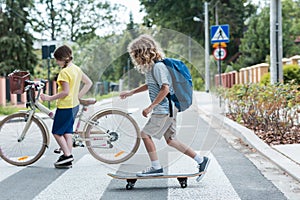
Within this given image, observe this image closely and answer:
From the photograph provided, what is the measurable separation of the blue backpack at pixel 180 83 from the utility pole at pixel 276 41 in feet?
27.0

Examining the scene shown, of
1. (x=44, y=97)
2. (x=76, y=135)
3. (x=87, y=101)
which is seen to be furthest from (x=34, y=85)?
(x=76, y=135)

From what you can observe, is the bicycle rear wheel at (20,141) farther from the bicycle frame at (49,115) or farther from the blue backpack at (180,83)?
the blue backpack at (180,83)

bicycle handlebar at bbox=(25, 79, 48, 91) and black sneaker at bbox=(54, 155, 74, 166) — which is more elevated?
bicycle handlebar at bbox=(25, 79, 48, 91)

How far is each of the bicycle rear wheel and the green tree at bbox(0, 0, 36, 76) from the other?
25852mm

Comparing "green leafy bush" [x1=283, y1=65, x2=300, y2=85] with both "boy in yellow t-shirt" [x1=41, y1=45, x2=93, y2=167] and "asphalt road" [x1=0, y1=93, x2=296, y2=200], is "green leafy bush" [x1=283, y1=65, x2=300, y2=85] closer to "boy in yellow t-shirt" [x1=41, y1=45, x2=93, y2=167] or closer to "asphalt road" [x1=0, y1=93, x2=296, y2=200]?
"asphalt road" [x1=0, y1=93, x2=296, y2=200]

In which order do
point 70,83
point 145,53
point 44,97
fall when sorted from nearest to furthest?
1. point 145,53
2. point 70,83
3. point 44,97

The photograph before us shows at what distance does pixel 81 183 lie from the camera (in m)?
6.61

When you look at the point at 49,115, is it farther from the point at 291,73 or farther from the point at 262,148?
the point at 291,73

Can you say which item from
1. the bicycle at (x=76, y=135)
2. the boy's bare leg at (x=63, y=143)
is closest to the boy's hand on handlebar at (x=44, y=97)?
the bicycle at (x=76, y=135)

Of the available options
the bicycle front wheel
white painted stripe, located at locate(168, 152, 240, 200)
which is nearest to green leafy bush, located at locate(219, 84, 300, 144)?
white painted stripe, located at locate(168, 152, 240, 200)

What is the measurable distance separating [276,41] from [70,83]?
7945mm

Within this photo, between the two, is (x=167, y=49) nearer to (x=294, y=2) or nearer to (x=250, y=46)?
(x=250, y=46)

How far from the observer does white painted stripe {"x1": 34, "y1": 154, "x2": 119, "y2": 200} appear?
5.97m

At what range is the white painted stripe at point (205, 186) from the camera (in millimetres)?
5859
